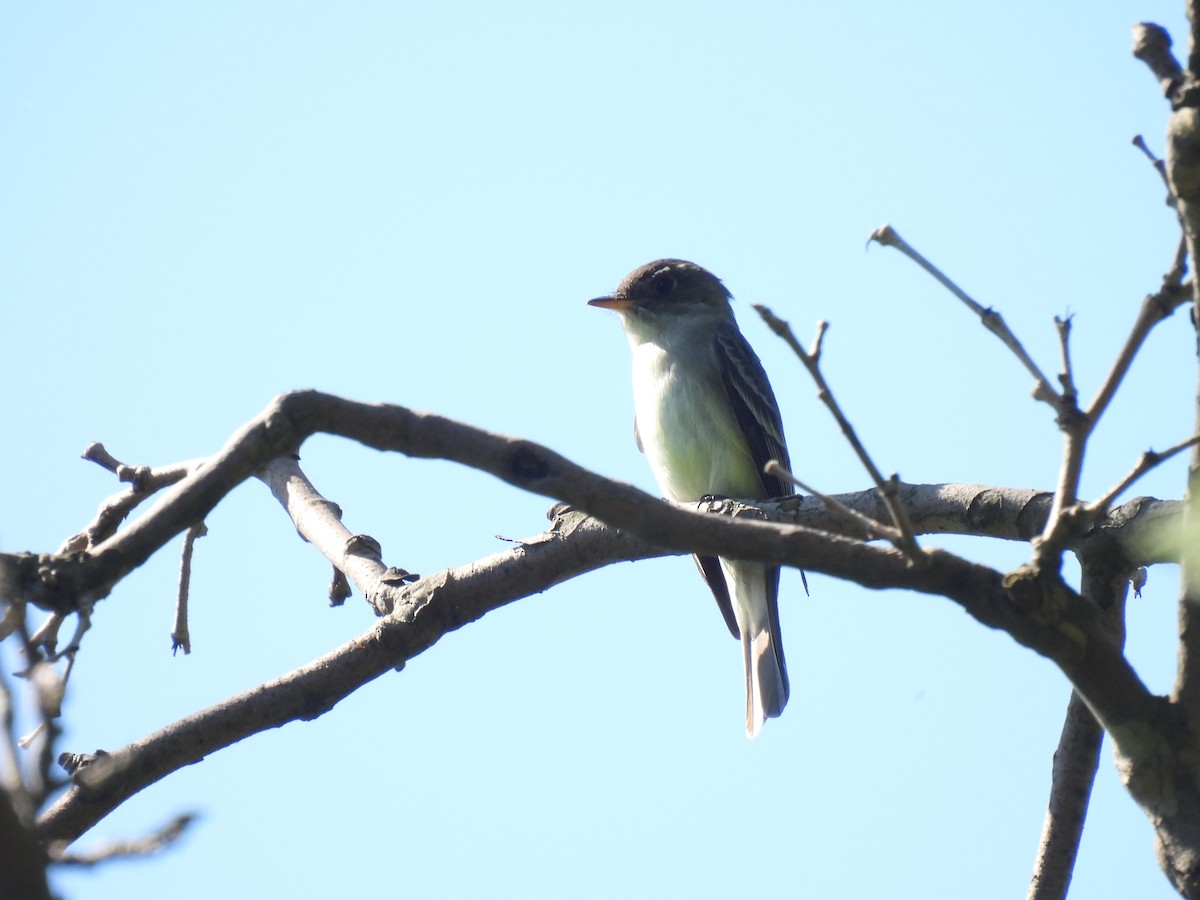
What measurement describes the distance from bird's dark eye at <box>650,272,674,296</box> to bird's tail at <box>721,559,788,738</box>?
2311 mm

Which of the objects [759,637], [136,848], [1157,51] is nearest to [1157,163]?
[1157,51]

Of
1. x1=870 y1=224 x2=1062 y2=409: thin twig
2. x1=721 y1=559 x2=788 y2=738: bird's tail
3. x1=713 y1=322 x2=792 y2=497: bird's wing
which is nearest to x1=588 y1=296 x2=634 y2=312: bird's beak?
x1=713 y1=322 x2=792 y2=497: bird's wing

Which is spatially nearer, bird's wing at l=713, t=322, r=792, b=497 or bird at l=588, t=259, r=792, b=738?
bird at l=588, t=259, r=792, b=738

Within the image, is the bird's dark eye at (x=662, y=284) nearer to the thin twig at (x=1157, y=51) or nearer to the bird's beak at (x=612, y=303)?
the bird's beak at (x=612, y=303)

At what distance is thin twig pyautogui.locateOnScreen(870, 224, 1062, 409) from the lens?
2.53 m

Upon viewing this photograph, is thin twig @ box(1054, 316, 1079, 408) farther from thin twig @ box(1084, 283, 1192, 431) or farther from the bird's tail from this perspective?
the bird's tail

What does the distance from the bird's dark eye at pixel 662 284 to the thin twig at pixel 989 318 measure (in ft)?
22.5

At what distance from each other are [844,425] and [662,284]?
23.4 feet

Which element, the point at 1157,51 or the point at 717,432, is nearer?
the point at 1157,51

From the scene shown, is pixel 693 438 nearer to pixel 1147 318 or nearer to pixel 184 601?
pixel 184 601

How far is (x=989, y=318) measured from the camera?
256 centimetres

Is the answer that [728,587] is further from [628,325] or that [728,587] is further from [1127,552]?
[1127,552]

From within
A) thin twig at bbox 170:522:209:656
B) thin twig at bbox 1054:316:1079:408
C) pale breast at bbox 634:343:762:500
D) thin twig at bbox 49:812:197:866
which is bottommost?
thin twig at bbox 49:812:197:866

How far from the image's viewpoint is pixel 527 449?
260 cm
